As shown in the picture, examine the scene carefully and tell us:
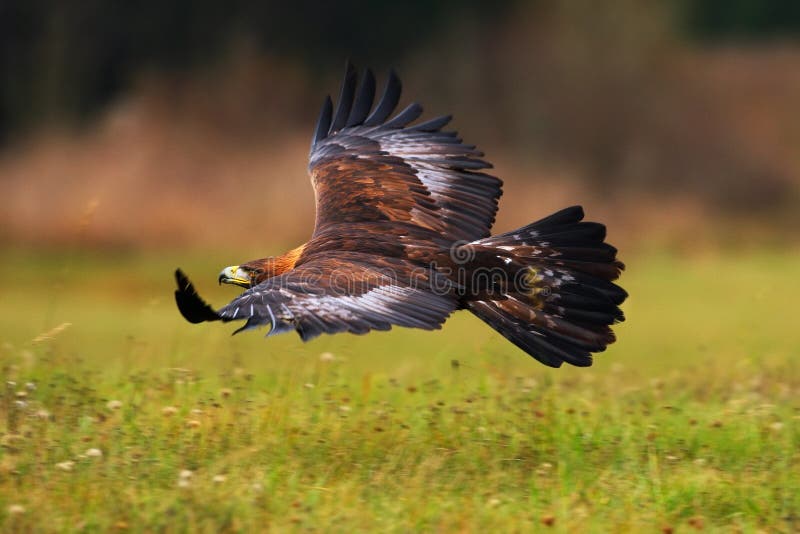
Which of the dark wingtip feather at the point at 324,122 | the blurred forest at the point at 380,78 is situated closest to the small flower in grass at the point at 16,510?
the dark wingtip feather at the point at 324,122

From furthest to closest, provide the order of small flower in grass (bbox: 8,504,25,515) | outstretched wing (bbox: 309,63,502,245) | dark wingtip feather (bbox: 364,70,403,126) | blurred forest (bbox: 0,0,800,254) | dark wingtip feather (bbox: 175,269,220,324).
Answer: blurred forest (bbox: 0,0,800,254) → dark wingtip feather (bbox: 364,70,403,126) → outstretched wing (bbox: 309,63,502,245) → dark wingtip feather (bbox: 175,269,220,324) → small flower in grass (bbox: 8,504,25,515)

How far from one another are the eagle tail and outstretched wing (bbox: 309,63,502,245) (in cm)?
73

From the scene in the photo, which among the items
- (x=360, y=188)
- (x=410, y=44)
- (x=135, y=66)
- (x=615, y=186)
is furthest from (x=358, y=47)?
(x=360, y=188)

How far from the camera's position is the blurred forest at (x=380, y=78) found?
62.3 feet

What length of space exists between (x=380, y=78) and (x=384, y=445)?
14544 millimetres

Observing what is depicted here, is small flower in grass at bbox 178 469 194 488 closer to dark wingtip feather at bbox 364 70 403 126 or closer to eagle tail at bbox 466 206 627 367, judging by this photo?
eagle tail at bbox 466 206 627 367

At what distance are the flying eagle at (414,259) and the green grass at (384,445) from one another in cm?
34

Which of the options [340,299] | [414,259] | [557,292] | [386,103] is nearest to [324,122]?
[386,103]

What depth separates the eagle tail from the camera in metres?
5.66

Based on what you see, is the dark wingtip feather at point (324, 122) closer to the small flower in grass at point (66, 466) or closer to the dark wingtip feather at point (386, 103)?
the dark wingtip feather at point (386, 103)

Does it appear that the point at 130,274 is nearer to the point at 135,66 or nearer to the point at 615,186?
the point at 135,66

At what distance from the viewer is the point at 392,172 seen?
7.09 metres

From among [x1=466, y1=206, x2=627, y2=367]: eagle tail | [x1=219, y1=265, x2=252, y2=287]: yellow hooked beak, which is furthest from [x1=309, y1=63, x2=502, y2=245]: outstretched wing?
[x1=466, y1=206, x2=627, y2=367]: eagle tail

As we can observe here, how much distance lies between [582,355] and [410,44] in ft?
51.1
